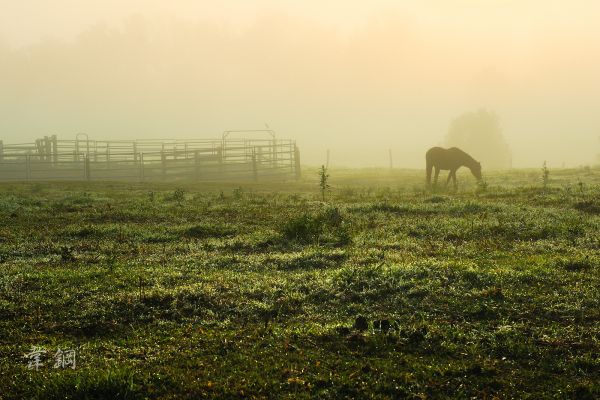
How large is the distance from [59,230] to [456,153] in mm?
23827

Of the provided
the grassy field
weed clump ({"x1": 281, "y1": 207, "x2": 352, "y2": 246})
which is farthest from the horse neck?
weed clump ({"x1": 281, "y1": 207, "x2": 352, "y2": 246})

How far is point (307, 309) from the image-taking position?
876 cm

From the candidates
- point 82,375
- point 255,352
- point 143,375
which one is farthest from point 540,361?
point 82,375

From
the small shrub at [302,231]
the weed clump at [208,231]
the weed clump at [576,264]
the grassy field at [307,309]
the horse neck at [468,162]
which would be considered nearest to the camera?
the grassy field at [307,309]

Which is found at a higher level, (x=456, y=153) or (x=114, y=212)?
(x=456, y=153)

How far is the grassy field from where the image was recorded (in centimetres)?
622

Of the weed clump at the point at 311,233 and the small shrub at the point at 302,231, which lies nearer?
the weed clump at the point at 311,233

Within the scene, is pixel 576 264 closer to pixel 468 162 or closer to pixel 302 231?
pixel 302 231

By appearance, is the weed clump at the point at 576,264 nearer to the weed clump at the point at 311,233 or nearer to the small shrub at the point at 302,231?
the weed clump at the point at 311,233

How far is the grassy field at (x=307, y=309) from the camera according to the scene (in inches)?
245

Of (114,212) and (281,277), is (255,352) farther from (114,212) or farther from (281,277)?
(114,212)

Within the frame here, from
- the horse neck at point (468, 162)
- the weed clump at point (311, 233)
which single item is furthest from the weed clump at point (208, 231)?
the horse neck at point (468, 162)

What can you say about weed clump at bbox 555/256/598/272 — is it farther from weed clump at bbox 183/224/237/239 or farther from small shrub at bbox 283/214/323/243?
weed clump at bbox 183/224/237/239

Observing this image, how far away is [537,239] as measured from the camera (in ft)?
45.0
